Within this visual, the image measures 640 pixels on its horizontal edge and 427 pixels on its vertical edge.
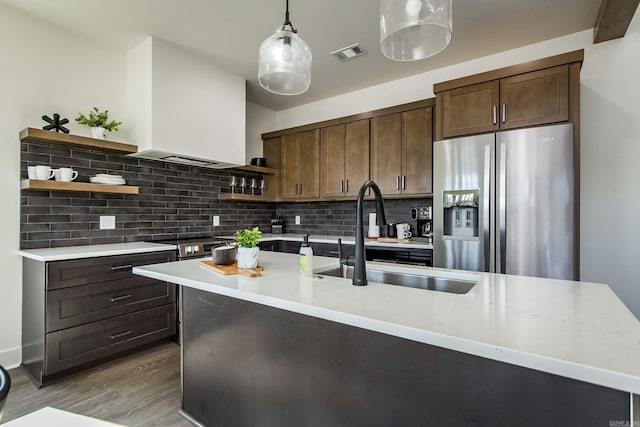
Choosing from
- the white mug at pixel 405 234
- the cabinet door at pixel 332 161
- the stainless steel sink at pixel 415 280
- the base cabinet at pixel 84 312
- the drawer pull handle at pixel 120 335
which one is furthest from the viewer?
the cabinet door at pixel 332 161

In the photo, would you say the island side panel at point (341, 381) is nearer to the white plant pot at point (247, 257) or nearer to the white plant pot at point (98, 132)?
the white plant pot at point (247, 257)

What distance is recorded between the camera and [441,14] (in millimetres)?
1312

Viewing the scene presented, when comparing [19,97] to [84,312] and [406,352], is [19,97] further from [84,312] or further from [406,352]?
[406,352]

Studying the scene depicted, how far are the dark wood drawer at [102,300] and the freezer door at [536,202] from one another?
282cm

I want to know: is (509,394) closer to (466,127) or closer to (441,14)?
(441,14)

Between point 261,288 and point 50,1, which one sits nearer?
point 261,288

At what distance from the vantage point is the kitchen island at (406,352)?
2.42 ft

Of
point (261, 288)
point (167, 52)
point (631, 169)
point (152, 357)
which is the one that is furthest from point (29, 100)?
point (631, 169)

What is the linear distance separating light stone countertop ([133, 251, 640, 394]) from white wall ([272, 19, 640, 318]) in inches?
69.9

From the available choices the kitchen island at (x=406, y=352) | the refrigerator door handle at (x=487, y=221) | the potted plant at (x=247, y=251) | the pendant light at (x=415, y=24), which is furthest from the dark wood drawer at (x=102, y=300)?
the refrigerator door handle at (x=487, y=221)

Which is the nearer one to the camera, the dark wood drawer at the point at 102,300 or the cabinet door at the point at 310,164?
the dark wood drawer at the point at 102,300

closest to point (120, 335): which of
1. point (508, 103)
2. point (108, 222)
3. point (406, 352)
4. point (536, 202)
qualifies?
point (108, 222)

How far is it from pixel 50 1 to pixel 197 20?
40.0 inches

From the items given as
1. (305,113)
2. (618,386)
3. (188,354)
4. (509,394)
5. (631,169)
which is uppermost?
(305,113)
